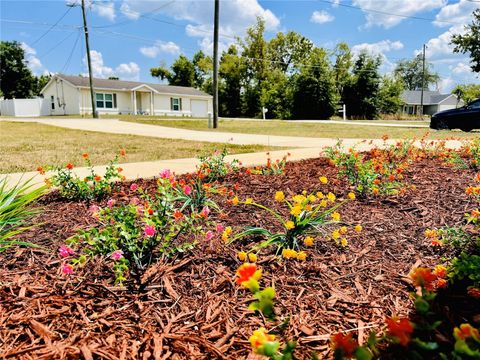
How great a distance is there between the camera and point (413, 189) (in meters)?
3.28

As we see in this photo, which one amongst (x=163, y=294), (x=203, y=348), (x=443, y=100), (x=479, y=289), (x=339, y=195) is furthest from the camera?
(x=443, y=100)

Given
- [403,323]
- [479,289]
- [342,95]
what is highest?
[342,95]

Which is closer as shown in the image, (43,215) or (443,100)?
(43,215)

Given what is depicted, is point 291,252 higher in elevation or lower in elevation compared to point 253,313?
higher

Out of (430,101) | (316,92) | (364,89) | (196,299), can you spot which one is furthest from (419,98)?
(196,299)

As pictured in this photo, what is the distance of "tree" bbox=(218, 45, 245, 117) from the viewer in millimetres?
42844

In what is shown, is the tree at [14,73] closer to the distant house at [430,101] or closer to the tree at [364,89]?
the tree at [364,89]

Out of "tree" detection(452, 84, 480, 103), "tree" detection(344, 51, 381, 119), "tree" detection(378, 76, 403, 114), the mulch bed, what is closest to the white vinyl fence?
"tree" detection(344, 51, 381, 119)

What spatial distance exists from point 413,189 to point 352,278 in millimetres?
1726

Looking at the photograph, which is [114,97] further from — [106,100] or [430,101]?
[430,101]

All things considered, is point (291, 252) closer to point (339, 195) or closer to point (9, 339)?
point (9, 339)

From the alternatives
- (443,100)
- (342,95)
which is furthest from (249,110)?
(443,100)

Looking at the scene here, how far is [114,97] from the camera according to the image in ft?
114

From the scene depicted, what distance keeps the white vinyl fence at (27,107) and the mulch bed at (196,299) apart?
126 ft
